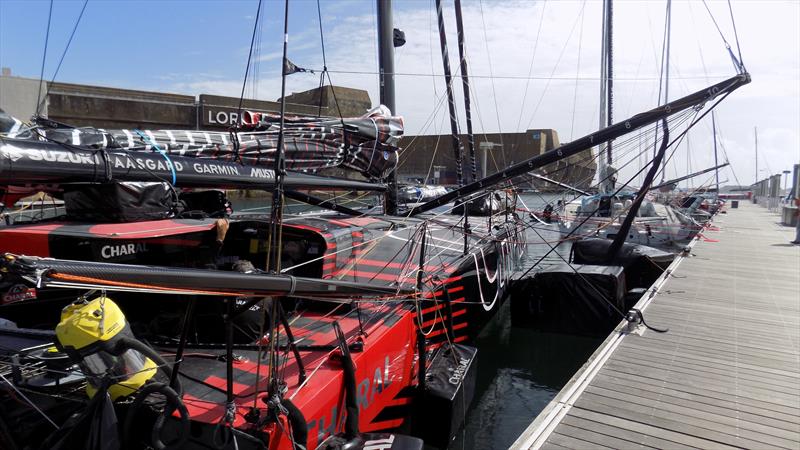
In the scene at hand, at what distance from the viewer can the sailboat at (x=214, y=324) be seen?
2775 millimetres

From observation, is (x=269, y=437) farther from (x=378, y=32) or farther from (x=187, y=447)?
(x=378, y=32)

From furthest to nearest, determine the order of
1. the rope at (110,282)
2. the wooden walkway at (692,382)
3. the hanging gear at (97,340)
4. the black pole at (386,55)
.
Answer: the black pole at (386,55)
the wooden walkway at (692,382)
the hanging gear at (97,340)
the rope at (110,282)

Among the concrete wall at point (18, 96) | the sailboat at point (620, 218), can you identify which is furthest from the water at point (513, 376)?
the concrete wall at point (18, 96)

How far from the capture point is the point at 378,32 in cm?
870

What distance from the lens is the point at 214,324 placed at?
4.50m

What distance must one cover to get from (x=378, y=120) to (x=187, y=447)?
16.5 ft

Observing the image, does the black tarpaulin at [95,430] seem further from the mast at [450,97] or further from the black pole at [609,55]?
the black pole at [609,55]

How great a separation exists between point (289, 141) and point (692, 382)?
4.97 metres

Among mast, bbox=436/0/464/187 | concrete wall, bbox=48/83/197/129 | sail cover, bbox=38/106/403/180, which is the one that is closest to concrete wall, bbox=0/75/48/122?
concrete wall, bbox=48/83/197/129

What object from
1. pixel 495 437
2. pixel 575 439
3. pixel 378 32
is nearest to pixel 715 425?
pixel 575 439

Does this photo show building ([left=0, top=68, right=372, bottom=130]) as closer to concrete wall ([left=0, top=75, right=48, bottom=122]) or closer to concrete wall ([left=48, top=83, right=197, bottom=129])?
concrete wall ([left=48, top=83, right=197, bottom=129])

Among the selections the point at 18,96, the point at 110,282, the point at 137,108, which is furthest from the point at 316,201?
the point at 137,108

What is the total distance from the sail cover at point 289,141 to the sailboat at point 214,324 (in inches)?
9.1

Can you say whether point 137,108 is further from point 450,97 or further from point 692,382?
point 692,382
